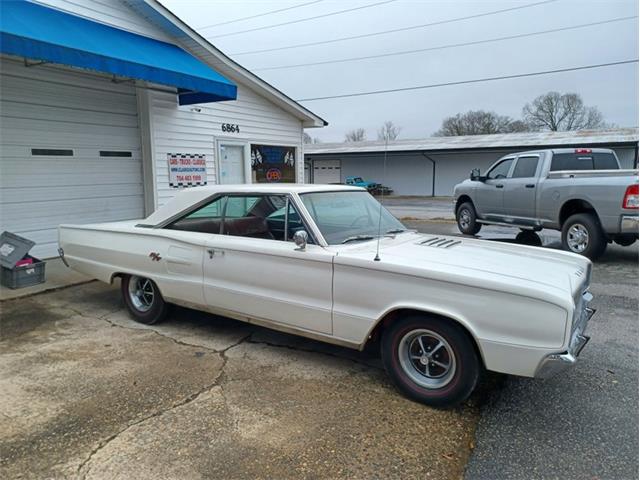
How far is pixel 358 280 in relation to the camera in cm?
345

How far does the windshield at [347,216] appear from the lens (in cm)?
399

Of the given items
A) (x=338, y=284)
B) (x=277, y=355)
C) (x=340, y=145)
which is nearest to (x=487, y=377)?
(x=338, y=284)

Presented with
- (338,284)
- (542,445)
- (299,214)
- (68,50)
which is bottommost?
(542,445)

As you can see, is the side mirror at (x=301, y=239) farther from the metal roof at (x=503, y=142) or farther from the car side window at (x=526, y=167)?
the metal roof at (x=503, y=142)

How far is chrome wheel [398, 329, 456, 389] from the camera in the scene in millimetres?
3221

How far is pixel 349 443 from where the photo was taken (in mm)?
2854

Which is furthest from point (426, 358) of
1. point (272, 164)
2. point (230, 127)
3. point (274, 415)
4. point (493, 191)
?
point (272, 164)

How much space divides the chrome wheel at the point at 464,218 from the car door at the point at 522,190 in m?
1.41

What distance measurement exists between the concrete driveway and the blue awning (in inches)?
144

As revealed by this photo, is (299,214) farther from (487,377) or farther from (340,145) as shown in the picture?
(340,145)

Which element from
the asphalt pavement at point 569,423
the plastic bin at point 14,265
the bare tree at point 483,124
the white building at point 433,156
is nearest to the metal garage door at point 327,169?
the white building at point 433,156

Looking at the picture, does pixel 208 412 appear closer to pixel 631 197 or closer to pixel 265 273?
pixel 265 273

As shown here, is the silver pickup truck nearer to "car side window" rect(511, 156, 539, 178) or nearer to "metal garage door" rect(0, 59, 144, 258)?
"car side window" rect(511, 156, 539, 178)

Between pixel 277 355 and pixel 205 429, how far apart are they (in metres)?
1.26
